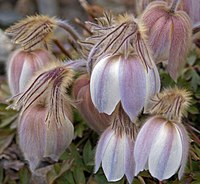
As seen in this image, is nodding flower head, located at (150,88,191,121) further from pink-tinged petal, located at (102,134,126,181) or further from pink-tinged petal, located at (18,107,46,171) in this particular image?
pink-tinged petal, located at (18,107,46,171)

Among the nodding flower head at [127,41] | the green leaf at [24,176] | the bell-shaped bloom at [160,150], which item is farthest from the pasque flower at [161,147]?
the green leaf at [24,176]

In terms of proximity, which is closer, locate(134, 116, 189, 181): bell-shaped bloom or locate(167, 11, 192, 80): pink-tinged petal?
locate(134, 116, 189, 181): bell-shaped bloom


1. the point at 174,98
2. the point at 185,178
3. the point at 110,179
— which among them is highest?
the point at 174,98

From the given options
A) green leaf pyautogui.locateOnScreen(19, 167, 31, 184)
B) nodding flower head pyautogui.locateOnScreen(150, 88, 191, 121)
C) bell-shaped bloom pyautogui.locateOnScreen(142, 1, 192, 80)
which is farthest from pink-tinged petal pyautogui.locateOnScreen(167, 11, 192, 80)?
green leaf pyautogui.locateOnScreen(19, 167, 31, 184)

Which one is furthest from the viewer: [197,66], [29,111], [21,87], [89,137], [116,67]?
[197,66]

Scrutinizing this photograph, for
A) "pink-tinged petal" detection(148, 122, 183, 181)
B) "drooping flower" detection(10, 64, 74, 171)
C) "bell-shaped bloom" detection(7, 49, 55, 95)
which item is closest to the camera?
"pink-tinged petal" detection(148, 122, 183, 181)

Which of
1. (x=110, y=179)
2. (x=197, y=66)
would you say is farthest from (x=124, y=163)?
(x=197, y=66)

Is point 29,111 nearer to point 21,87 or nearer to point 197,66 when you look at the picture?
point 21,87
